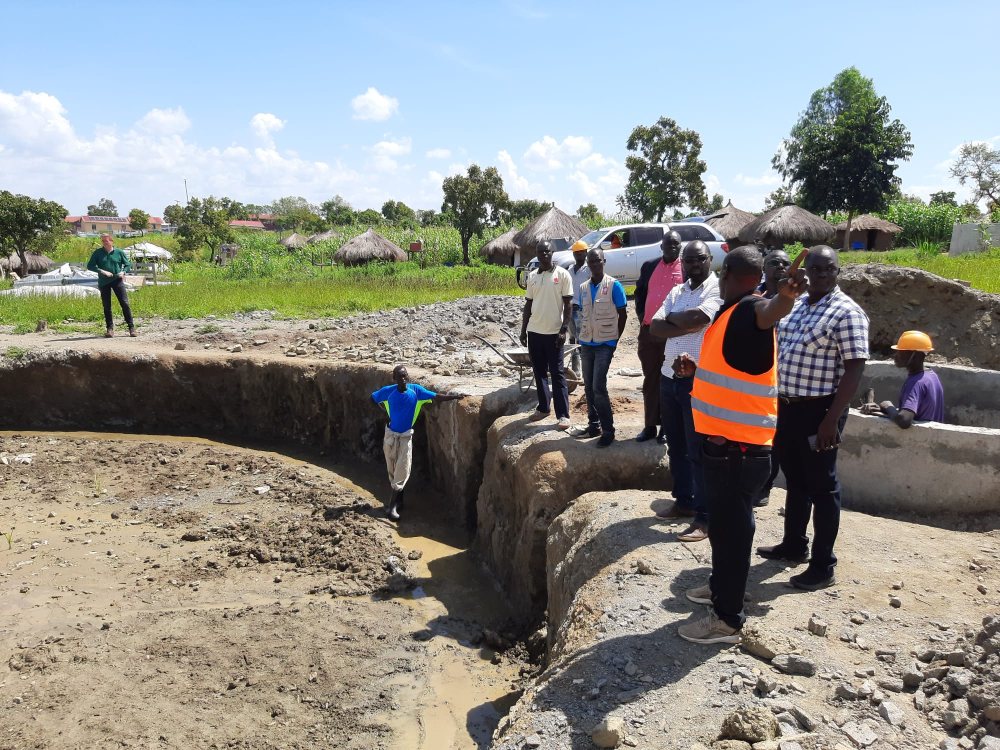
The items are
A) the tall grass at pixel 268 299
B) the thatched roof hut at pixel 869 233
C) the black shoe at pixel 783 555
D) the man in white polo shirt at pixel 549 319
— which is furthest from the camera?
the thatched roof hut at pixel 869 233

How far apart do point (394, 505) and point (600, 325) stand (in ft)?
11.7

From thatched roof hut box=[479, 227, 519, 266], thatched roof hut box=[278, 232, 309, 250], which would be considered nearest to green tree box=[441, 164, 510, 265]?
thatched roof hut box=[479, 227, 519, 266]

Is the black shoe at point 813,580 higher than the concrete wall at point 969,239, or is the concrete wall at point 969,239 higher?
the concrete wall at point 969,239

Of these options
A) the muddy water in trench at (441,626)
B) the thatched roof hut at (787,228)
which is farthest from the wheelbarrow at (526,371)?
the thatched roof hut at (787,228)

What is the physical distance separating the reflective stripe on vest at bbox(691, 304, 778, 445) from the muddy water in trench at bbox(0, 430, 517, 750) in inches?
104

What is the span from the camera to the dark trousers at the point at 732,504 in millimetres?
2934

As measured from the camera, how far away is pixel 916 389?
4898 millimetres

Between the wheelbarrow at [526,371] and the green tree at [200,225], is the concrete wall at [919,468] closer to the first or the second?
the wheelbarrow at [526,371]

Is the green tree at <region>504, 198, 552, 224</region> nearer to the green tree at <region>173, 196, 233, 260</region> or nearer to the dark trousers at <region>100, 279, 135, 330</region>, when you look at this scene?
the green tree at <region>173, 196, 233, 260</region>

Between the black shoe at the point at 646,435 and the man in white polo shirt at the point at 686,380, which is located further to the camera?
the black shoe at the point at 646,435

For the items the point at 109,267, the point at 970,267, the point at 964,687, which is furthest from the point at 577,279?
the point at 970,267

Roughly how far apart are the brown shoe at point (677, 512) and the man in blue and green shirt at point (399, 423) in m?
3.47

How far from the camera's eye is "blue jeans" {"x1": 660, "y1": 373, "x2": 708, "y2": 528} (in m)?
4.16

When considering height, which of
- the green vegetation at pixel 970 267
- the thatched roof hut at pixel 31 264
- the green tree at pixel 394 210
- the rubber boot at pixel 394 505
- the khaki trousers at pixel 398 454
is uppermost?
the green tree at pixel 394 210
